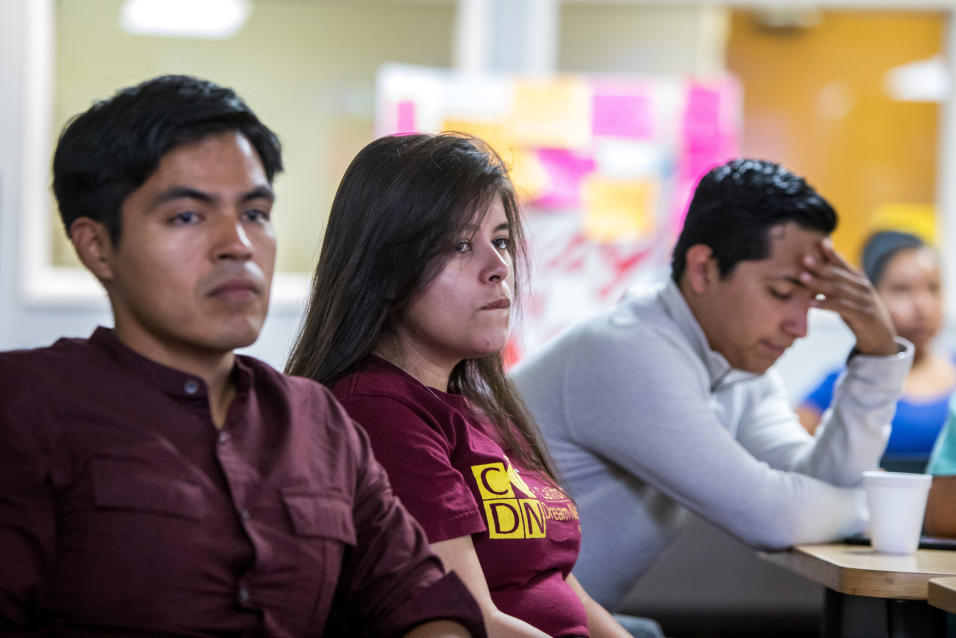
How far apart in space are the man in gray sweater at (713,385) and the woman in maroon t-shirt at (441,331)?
394 millimetres

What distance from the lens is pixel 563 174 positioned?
462 cm

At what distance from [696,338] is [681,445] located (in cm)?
29

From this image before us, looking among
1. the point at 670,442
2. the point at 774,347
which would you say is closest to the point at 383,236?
the point at 670,442

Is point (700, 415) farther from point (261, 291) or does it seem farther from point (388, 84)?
point (388, 84)

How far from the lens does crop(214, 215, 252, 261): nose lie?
1.07 metres

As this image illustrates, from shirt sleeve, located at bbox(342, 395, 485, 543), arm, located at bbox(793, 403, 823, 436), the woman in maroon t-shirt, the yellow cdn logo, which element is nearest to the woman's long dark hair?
the woman in maroon t-shirt

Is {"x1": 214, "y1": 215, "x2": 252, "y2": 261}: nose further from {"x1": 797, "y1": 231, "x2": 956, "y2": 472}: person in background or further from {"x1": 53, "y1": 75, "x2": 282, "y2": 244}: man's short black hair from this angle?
{"x1": 797, "y1": 231, "x2": 956, "y2": 472}: person in background

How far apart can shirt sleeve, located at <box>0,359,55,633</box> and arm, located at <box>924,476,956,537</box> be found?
5.33 ft

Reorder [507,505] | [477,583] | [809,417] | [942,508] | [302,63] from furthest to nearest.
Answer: [302,63], [809,417], [942,508], [507,505], [477,583]

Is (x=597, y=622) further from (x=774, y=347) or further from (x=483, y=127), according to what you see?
(x=483, y=127)

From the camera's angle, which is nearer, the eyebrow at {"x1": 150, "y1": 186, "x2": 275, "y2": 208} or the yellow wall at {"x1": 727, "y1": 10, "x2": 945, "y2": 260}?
the eyebrow at {"x1": 150, "y1": 186, "x2": 275, "y2": 208}

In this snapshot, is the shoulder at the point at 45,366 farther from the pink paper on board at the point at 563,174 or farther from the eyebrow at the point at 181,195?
the pink paper on board at the point at 563,174

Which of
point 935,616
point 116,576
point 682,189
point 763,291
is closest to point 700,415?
point 763,291

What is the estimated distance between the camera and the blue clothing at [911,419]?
11.1ft
